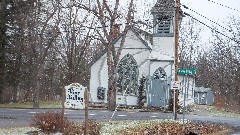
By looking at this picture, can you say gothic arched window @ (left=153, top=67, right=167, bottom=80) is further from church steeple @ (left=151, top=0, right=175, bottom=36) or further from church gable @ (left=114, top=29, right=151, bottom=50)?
church steeple @ (left=151, top=0, right=175, bottom=36)

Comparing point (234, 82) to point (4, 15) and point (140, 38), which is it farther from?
point (4, 15)

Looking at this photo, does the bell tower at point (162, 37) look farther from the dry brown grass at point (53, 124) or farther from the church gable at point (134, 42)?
the dry brown grass at point (53, 124)

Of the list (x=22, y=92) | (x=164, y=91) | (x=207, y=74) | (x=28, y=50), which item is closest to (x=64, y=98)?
(x=164, y=91)

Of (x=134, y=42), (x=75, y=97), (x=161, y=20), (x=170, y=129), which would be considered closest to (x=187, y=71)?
(x=170, y=129)

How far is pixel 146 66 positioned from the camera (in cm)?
4531

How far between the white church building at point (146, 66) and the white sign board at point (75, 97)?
1090 inches

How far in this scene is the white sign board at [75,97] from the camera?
15.4m

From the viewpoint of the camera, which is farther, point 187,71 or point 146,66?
point 146,66

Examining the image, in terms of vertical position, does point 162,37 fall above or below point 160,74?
above

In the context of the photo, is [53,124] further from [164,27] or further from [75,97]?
[164,27]

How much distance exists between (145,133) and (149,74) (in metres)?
27.4

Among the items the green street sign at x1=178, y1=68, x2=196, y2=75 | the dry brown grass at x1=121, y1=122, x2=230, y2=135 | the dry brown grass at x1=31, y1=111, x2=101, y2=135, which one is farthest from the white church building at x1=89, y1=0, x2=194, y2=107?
the dry brown grass at x1=31, y1=111, x2=101, y2=135

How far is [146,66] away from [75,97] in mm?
30149

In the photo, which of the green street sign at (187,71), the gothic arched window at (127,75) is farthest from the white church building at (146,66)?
the green street sign at (187,71)
